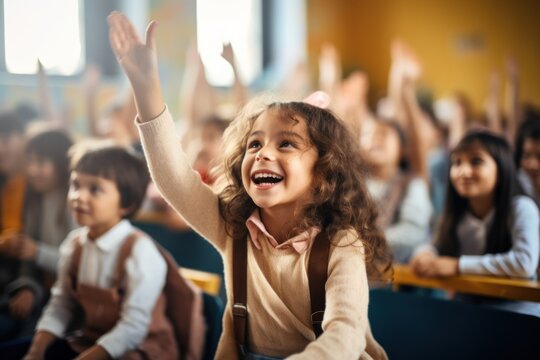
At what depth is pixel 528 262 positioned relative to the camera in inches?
37.0

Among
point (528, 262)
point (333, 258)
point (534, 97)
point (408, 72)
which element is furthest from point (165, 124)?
point (534, 97)

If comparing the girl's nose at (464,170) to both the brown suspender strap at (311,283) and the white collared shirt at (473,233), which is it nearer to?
the white collared shirt at (473,233)

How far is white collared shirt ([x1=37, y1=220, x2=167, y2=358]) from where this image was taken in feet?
2.84

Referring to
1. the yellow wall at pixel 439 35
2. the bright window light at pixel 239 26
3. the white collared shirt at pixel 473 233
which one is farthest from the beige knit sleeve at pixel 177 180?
Answer: the yellow wall at pixel 439 35

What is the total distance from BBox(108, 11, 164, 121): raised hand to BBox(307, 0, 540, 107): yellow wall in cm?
315

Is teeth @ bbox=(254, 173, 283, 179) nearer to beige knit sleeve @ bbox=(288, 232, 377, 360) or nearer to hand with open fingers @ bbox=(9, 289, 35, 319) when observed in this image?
beige knit sleeve @ bbox=(288, 232, 377, 360)

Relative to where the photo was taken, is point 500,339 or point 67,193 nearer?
point 500,339

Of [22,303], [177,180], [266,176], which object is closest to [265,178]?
[266,176]

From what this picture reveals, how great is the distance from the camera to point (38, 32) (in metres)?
0.99

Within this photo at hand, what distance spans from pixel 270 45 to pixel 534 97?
1.73 meters

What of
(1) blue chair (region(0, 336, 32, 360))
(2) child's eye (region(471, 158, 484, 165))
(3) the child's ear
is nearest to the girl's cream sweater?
(3) the child's ear

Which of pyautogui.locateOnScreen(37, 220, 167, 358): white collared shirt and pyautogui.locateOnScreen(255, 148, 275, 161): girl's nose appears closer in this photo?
pyautogui.locateOnScreen(255, 148, 275, 161): girl's nose

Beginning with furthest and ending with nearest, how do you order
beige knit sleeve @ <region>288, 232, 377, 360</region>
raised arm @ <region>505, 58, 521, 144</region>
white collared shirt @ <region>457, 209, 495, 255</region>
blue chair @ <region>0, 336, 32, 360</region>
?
raised arm @ <region>505, 58, 521, 144</region> < white collared shirt @ <region>457, 209, 495, 255</region> < blue chair @ <region>0, 336, 32, 360</region> < beige knit sleeve @ <region>288, 232, 377, 360</region>

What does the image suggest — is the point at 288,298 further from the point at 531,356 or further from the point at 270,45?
the point at 270,45
